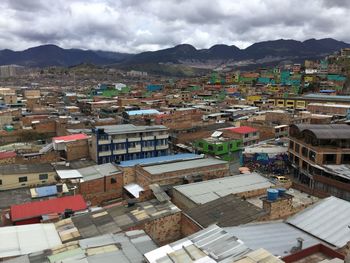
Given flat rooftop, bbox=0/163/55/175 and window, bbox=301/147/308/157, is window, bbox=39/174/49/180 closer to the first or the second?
flat rooftop, bbox=0/163/55/175

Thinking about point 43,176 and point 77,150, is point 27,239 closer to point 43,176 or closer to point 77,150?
A: point 43,176

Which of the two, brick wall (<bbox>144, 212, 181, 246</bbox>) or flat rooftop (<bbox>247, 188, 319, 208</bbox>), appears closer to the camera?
brick wall (<bbox>144, 212, 181, 246</bbox>)

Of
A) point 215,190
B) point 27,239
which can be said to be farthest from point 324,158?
point 27,239

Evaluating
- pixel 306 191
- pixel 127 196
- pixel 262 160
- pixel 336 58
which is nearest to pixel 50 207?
pixel 127 196

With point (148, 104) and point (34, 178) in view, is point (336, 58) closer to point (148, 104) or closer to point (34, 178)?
point (148, 104)

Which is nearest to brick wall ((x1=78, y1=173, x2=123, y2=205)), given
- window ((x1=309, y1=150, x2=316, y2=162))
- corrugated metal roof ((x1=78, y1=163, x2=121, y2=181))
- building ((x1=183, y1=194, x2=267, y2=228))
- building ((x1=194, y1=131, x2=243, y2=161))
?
corrugated metal roof ((x1=78, y1=163, x2=121, y2=181))

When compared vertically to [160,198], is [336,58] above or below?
above

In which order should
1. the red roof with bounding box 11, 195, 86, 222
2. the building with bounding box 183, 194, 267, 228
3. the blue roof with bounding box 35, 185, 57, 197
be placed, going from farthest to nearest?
the blue roof with bounding box 35, 185, 57, 197 < the red roof with bounding box 11, 195, 86, 222 < the building with bounding box 183, 194, 267, 228
